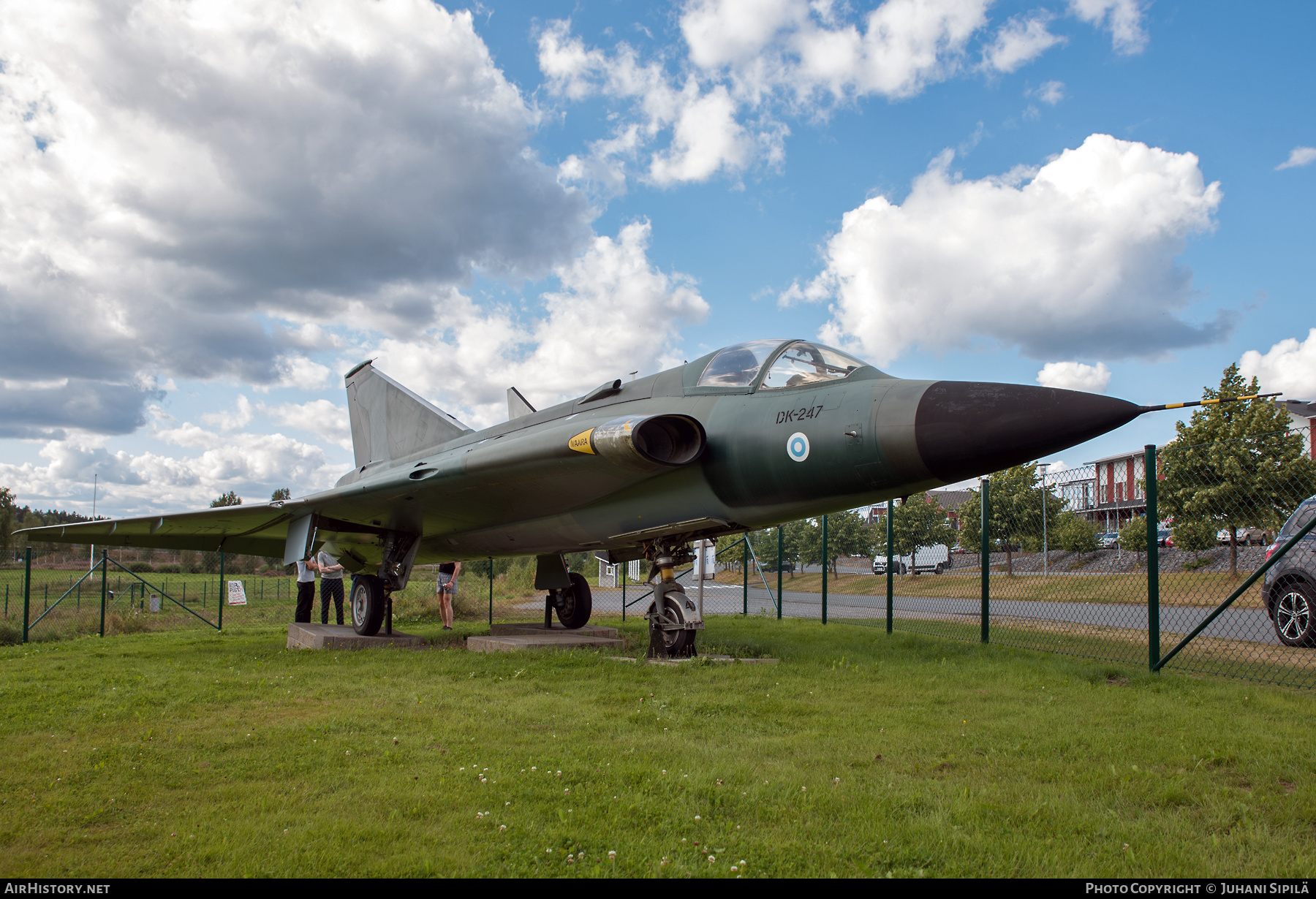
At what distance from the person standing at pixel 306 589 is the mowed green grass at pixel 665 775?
234 inches

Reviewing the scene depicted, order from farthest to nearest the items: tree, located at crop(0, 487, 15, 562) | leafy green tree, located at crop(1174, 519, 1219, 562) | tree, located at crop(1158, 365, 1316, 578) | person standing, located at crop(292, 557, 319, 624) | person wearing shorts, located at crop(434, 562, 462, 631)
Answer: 1. tree, located at crop(0, 487, 15, 562)
2. person wearing shorts, located at crop(434, 562, 462, 631)
3. person standing, located at crop(292, 557, 319, 624)
4. leafy green tree, located at crop(1174, 519, 1219, 562)
5. tree, located at crop(1158, 365, 1316, 578)

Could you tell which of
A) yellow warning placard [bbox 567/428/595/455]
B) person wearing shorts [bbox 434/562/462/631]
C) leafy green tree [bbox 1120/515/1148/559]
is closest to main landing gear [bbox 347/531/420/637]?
person wearing shorts [bbox 434/562/462/631]

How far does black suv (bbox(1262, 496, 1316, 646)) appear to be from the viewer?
7551 mm

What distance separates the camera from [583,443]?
7.33 metres

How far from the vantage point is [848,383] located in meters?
6.67

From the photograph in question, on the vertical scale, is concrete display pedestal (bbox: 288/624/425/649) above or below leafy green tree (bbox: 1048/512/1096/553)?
below

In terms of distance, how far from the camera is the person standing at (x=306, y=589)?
42.9ft

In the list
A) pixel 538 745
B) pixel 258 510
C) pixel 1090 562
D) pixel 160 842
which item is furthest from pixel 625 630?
pixel 160 842

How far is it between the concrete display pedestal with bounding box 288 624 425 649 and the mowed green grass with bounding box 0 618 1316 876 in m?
3.23

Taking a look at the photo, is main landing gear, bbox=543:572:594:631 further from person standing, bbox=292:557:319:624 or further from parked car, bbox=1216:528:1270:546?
parked car, bbox=1216:528:1270:546

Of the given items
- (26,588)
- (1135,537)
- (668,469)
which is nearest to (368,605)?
(668,469)

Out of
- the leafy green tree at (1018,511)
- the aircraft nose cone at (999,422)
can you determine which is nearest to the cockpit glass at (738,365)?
the aircraft nose cone at (999,422)

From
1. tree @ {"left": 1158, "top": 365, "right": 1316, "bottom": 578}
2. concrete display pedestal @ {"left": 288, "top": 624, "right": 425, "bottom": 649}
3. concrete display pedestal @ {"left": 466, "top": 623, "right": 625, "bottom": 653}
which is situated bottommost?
concrete display pedestal @ {"left": 288, "top": 624, "right": 425, "bottom": 649}

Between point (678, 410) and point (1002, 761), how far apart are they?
176 inches
